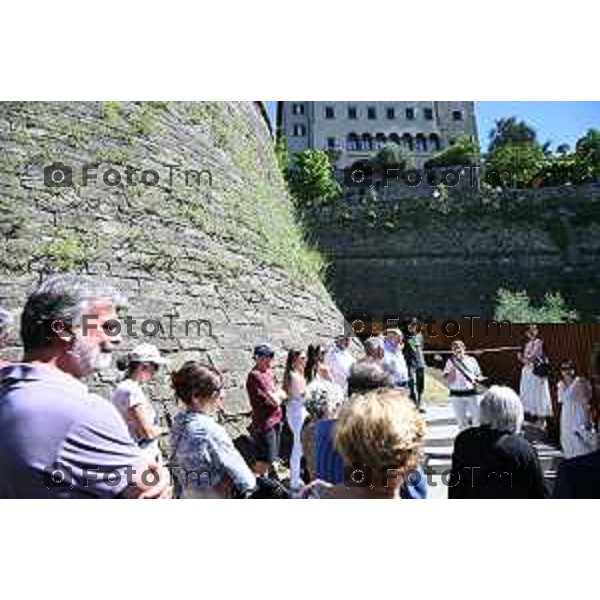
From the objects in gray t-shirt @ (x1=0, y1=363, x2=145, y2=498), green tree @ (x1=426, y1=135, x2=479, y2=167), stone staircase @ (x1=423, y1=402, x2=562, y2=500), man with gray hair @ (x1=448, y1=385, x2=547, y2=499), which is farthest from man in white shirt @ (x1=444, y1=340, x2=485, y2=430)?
green tree @ (x1=426, y1=135, x2=479, y2=167)

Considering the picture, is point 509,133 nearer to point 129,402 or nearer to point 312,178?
point 312,178

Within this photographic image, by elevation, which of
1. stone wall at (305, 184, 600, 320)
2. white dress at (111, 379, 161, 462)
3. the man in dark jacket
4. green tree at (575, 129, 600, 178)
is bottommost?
the man in dark jacket

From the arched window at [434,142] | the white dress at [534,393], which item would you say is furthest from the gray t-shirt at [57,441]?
the arched window at [434,142]

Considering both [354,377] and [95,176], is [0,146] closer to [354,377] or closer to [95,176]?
[95,176]

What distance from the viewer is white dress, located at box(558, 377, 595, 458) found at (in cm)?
534

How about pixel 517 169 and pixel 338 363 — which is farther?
pixel 517 169

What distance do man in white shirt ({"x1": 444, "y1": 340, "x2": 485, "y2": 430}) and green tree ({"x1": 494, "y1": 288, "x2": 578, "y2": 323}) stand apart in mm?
13767

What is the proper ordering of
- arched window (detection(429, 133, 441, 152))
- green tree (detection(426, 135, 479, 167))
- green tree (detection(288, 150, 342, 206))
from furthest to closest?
arched window (detection(429, 133, 441, 152))
green tree (detection(426, 135, 479, 167))
green tree (detection(288, 150, 342, 206))

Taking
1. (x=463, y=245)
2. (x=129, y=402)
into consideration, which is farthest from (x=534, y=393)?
(x=463, y=245)

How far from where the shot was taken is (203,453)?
139 inches

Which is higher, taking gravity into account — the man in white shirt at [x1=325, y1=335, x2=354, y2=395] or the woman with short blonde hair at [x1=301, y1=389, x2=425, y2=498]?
the man in white shirt at [x1=325, y1=335, x2=354, y2=395]

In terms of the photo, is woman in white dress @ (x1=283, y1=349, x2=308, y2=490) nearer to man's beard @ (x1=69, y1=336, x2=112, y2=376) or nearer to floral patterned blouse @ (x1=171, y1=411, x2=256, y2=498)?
floral patterned blouse @ (x1=171, y1=411, x2=256, y2=498)

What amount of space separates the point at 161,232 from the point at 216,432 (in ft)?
11.6
